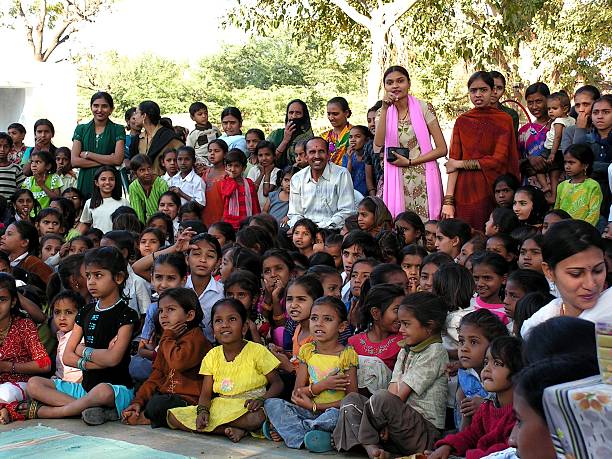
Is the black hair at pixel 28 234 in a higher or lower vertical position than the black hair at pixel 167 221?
lower

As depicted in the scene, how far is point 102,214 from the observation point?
818 centimetres

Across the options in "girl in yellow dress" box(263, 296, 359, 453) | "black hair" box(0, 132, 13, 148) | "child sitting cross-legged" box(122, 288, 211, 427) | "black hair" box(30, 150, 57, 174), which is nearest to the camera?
"girl in yellow dress" box(263, 296, 359, 453)

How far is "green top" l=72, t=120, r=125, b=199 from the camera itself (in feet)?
29.2

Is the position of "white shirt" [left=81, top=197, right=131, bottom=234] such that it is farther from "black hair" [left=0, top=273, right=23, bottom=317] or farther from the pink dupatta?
the pink dupatta

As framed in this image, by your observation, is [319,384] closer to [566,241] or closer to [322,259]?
[322,259]

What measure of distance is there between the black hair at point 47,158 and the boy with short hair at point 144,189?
1215 mm

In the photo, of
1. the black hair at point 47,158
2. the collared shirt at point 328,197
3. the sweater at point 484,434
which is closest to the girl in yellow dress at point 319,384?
the sweater at point 484,434

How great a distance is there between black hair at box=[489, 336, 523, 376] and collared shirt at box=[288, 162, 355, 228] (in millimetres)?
3540

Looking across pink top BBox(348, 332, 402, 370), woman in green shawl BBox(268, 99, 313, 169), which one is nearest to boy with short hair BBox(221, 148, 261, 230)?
woman in green shawl BBox(268, 99, 313, 169)

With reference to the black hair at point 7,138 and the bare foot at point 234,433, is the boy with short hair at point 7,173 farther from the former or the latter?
the bare foot at point 234,433

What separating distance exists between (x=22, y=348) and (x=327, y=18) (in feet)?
29.1

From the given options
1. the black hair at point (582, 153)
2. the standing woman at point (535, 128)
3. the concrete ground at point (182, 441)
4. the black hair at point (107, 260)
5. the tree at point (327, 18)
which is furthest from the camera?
the tree at point (327, 18)

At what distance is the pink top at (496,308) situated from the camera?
475 cm

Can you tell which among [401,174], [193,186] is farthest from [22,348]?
[401,174]
